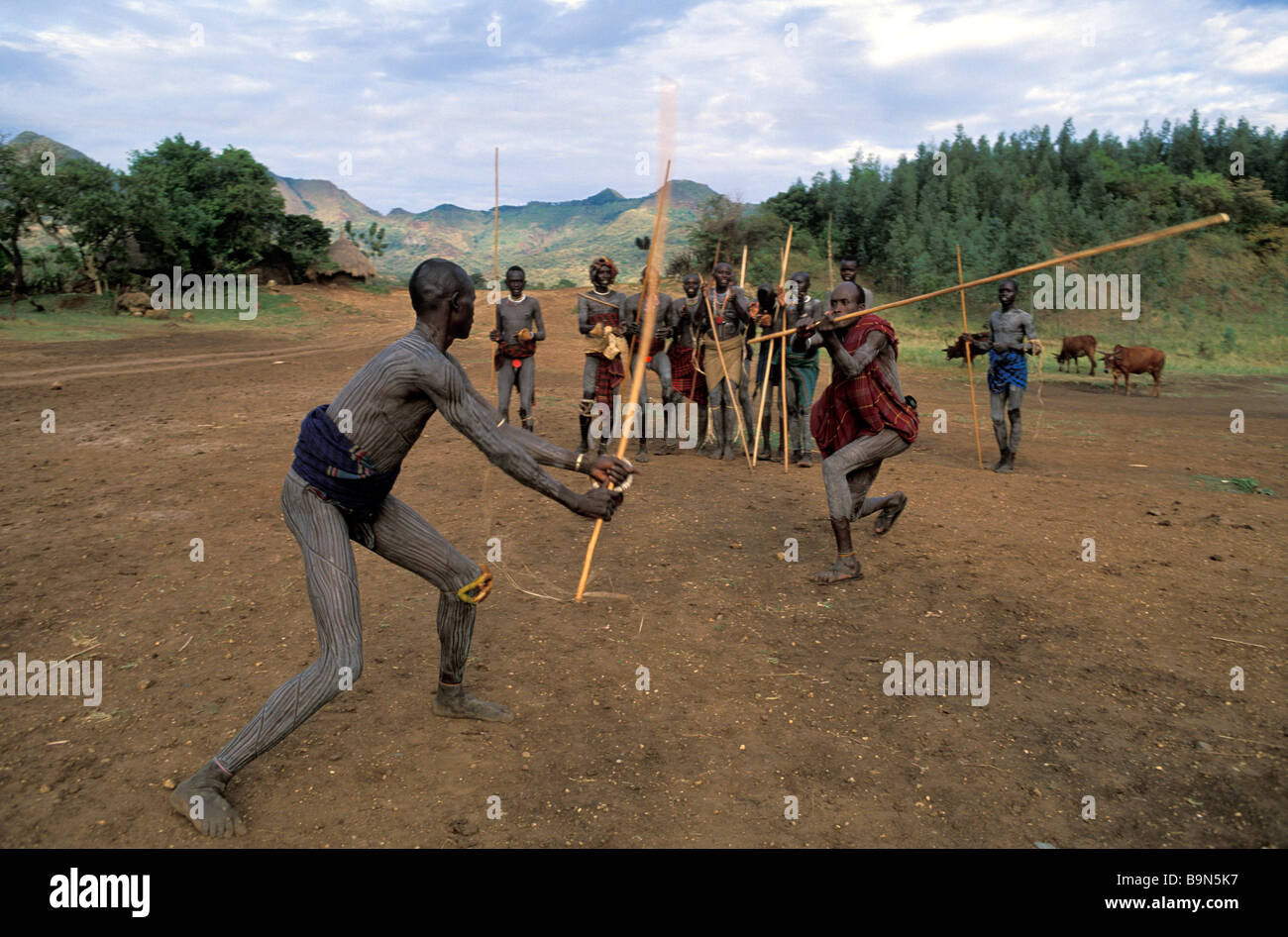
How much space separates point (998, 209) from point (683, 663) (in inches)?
1251

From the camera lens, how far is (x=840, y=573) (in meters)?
5.72

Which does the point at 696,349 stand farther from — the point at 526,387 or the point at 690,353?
the point at 526,387

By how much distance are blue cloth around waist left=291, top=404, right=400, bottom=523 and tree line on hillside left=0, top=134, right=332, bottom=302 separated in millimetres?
23203

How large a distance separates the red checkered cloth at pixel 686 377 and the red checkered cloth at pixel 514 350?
1.80 meters

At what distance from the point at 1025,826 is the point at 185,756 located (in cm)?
337

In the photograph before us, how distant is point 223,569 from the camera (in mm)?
5691

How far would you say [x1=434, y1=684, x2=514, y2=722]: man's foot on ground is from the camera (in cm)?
381

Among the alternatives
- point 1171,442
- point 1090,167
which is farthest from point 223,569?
point 1090,167

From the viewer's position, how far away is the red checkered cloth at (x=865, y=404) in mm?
5895

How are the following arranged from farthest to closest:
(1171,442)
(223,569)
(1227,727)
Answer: (1171,442) < (223,569) < (1227,727)

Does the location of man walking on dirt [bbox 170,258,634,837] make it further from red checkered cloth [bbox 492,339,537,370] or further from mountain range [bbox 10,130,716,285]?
mountain range [bbox 10,130,716,285]

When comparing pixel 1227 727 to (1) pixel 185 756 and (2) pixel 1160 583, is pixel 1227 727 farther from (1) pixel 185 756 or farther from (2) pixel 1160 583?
(1) pixel 185 756

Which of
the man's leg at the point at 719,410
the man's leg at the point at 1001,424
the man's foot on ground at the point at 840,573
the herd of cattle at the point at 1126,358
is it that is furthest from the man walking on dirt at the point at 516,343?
the herd of cattle at the point at 1126,358

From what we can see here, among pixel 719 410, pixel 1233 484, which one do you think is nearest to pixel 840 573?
pixel 719 410
